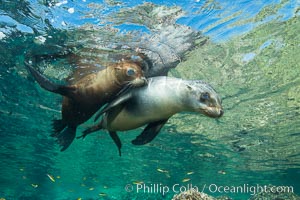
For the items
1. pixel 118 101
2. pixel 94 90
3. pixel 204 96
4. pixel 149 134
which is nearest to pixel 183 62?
pixel 94 90

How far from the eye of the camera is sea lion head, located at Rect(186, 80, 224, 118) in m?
4.06

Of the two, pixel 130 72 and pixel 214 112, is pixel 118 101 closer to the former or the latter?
pixel 130 72

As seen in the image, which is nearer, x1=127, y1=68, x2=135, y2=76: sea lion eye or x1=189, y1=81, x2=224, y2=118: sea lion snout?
x1=189, y1=81, x2=224, y2=118: sea lion snout

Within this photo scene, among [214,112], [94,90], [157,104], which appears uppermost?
[94,90]

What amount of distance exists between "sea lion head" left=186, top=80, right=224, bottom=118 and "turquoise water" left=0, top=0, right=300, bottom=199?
397 cm

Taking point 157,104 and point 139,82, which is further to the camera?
point 139,82

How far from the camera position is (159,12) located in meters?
7.86

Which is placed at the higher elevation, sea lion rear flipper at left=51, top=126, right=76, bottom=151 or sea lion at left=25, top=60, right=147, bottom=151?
sea lion at left=25, top=60, right=147, bottom=151

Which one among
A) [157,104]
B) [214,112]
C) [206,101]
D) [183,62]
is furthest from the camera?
[183,62]

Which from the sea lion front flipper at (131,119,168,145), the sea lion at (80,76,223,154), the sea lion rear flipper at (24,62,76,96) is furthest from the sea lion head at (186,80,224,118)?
the sea lion rear flipper at (24,62,76,96)

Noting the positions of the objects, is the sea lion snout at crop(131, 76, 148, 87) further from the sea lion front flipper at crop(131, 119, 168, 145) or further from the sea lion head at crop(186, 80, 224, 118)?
the sea lion head at crop(186, 80, 224, 118)

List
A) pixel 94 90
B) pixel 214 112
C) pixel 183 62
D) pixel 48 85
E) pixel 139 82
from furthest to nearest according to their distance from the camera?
pixel 183 62, pixel 94 90, pixel 48 85, pixel 139 82, pixel 214 112

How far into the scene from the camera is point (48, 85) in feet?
17.2

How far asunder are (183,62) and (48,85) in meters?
6.20
